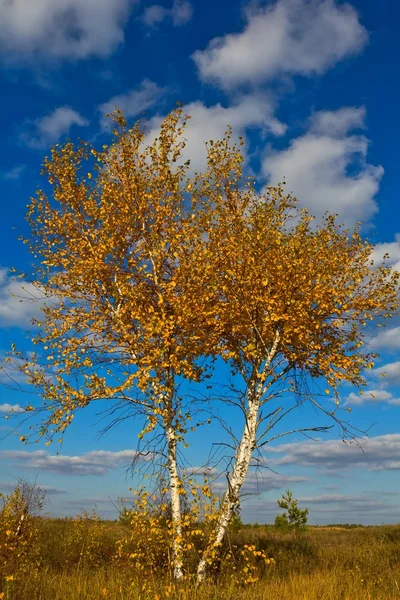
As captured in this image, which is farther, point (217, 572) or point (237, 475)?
point (237, 475)

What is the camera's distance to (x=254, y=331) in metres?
15.4

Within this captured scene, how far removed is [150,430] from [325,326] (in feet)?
21.1

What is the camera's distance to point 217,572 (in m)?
13.8

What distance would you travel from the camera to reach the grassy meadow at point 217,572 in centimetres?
954

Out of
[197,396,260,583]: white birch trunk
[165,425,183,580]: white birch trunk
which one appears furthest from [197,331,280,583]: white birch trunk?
[165,425,183,580]: white birch trunk

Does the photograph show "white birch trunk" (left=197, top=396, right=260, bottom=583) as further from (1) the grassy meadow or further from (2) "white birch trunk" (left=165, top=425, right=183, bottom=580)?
(2) "white birch trunk" (left=165, top=425, right=183, bottom=580)

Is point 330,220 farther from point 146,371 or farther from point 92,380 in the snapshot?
point 92,380

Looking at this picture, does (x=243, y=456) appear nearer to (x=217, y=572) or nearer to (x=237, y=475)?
(x=237, y=475)

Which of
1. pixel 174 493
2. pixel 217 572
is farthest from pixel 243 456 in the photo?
pixel 217 572

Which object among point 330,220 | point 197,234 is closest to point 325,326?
point 330,220

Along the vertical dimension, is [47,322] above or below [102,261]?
below

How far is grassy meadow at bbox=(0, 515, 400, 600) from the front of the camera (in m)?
9.54

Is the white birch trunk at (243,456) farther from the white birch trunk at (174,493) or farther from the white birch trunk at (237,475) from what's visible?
the white birch trunk at (174,493)

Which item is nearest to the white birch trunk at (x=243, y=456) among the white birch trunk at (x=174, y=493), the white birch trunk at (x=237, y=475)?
the white birch trunk at (x=237, y=475)
